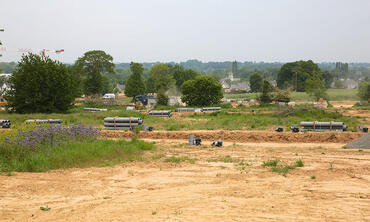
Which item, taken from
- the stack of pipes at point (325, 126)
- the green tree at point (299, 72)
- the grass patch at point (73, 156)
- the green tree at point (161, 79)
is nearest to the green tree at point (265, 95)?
the green tree at point (161, 79)

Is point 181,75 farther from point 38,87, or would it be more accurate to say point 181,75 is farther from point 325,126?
point 325,126

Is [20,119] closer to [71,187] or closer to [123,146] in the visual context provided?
[123,146]

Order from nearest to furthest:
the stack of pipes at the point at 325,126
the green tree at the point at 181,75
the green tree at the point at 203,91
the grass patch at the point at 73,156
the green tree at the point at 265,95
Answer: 1. the grass patch at the point at 73,156
2. the stack of pipes at the point at 325,126
3. the green tree at the point at 203,91
4. the green tree at the point at 265,95
5. the green tree at the point at 181,75

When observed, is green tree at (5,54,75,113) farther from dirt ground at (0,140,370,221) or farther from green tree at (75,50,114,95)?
dirt ground at (0,140,370,221)

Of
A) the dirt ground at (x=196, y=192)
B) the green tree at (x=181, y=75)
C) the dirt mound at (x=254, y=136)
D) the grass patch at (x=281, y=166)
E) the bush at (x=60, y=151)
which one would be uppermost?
the green tree at (x=181, y=75)

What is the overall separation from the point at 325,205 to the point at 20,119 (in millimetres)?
25543

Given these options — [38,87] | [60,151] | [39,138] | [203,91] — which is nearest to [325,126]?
[60,151]

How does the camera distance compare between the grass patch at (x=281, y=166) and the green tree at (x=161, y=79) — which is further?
the green tree at (x=161, y=79)

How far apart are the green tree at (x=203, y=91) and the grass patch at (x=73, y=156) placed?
1080 inches

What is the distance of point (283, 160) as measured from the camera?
43.3 ft

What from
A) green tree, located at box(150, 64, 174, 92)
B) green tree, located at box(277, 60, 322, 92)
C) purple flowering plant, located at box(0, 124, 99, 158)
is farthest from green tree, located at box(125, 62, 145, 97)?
purple flowering plant, located at box(0, 124, 99, 158)

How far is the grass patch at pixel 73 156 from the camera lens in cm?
1132

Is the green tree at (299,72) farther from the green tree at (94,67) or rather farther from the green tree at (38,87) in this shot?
the green tree at (38,87)

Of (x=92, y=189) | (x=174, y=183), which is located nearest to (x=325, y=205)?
(x=174, y=183)
